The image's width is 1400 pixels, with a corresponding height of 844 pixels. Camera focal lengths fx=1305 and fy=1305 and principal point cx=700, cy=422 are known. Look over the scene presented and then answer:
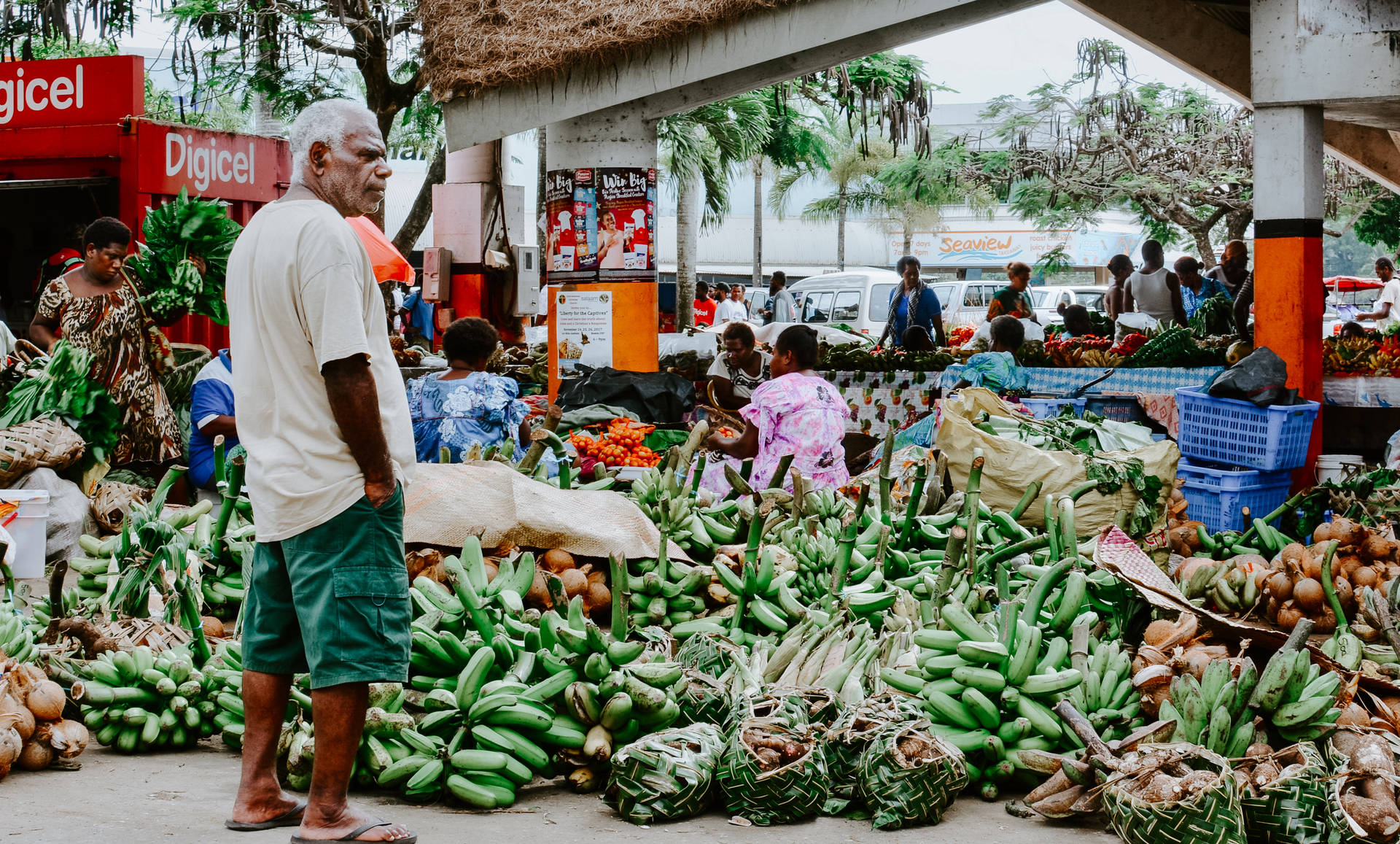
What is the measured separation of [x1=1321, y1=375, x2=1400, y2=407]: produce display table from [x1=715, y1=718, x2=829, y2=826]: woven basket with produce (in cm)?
604

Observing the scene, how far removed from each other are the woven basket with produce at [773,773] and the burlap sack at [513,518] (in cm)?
158

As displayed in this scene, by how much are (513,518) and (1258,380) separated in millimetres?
4279

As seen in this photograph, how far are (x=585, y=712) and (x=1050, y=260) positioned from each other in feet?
93.4

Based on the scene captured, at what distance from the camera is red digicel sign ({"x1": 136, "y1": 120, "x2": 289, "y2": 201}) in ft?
32.9

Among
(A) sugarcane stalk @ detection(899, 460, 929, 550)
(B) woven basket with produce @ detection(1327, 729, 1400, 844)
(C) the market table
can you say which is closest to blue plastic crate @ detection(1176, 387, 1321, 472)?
(C) the market table

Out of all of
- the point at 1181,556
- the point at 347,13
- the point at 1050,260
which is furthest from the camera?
the point at 1050,260

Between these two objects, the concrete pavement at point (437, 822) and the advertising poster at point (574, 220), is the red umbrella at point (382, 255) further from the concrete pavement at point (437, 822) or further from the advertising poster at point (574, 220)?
the concrete pavement at point (437, 822)

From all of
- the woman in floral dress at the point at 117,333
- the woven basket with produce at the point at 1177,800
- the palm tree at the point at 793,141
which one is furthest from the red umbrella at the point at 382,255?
the palm tree at the point at 793,141

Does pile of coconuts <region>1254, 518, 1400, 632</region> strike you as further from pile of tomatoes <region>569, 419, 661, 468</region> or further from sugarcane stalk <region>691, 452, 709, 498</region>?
pile of tomatoes <region>569, 419, 661, 468</region>

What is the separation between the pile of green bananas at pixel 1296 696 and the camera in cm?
332

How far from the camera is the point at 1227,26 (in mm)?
9891

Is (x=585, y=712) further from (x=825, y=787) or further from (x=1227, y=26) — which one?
(x=1227, y=26)

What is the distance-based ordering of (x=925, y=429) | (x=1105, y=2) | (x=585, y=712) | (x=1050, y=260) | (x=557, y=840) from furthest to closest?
(x=1050, y=260)
(x=1105, y=2)
(x=925, y=429)
(x=585, y=712)
(x=557, y=840)

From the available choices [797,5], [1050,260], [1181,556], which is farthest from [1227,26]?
[1050,260]
